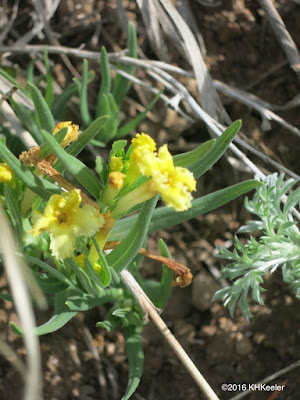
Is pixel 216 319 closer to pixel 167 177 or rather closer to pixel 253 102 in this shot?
pixel 253 102

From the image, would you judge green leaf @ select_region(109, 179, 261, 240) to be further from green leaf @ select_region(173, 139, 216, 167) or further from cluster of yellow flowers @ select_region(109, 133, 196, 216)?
cluster of yellow flowers @ select_region(109, 133, 196, 216)

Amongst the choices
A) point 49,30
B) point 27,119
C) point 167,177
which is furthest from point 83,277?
point 49,30

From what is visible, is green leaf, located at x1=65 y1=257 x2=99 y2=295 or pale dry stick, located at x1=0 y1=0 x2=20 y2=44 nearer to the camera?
Result: green leaf, located at x1=65 y1=257 x2=99 y2=295

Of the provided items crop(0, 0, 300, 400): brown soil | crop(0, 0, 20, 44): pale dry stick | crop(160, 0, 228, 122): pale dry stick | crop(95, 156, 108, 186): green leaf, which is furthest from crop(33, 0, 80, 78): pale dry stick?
crop(95, 156, 108, 186): green leaf

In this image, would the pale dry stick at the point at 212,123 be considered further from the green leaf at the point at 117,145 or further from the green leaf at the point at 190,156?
the green leaf at the point at 117,145

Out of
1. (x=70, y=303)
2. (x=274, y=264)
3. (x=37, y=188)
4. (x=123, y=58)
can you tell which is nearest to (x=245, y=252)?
(x=274, y=264)

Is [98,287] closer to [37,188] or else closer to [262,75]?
[37,188]
